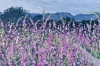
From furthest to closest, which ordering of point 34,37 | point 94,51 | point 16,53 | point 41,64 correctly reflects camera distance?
point 94,51
point 34,37
point 16,53
point 41,64

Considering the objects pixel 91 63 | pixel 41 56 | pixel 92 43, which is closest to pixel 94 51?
pixel 92 43

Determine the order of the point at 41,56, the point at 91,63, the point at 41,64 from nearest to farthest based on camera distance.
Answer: the point at 41,64 → the point at 41,56 → the point at 91,63

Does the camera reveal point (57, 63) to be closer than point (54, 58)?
Yes

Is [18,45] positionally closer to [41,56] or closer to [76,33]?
[41,56]

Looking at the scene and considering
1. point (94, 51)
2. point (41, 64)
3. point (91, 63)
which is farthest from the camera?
point (94, 51)

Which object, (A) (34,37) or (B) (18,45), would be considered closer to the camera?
(B) (18,45)

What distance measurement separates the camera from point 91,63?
650 centimetres

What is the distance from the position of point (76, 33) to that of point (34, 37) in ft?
6.88

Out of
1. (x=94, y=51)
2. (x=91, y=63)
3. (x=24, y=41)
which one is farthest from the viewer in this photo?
(x=94, y=51)

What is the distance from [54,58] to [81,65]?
647mm

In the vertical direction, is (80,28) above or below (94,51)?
above

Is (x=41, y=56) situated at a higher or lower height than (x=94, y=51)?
higher

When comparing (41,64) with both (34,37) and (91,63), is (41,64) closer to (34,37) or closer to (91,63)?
(91,63)

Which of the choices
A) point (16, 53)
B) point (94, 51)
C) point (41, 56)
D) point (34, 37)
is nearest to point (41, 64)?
point (41, 56)
